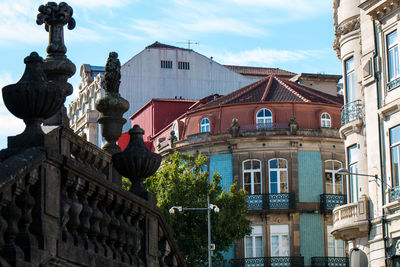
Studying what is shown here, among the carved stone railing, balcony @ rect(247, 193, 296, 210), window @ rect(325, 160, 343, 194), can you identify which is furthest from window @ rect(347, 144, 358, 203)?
the carved stone railing

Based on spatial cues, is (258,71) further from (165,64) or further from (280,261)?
(280,261)

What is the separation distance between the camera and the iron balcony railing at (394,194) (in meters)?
31.5

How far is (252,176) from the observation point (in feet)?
172

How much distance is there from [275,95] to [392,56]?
22667 millimetres

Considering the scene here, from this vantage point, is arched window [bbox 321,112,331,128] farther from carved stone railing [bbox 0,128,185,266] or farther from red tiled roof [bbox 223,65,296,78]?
carved stone railing [bbox 0,128,185,266]

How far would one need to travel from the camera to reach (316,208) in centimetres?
5228

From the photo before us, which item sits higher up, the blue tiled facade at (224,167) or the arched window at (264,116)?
the arched window at (264,116)

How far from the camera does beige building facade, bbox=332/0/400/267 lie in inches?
1266

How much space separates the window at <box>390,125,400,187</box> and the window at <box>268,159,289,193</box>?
20003 millimetres

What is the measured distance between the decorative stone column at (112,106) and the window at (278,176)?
1538 inches

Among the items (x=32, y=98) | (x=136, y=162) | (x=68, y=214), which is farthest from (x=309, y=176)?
(x=32, y=98)

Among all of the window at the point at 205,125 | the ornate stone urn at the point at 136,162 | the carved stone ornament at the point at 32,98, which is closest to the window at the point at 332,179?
the window at the point at 205,125

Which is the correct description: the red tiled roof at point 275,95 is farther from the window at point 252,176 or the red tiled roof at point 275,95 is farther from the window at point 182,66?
the window at point 182,66

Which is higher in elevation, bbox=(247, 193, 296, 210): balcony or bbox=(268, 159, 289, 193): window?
bbox=(268, 159, 289, 193): window
